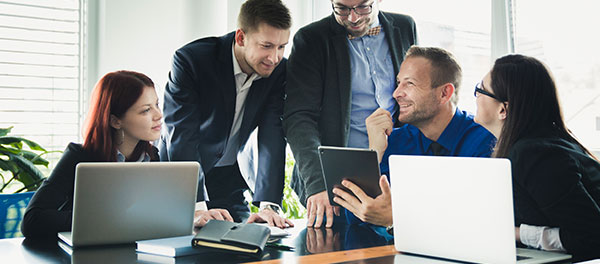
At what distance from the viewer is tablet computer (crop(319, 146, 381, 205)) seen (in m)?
1.95

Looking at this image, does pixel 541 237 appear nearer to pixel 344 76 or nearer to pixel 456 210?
pixel 456 210

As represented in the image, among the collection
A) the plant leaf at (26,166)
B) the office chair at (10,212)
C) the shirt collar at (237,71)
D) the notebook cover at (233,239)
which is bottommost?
the office chair at (10,212)

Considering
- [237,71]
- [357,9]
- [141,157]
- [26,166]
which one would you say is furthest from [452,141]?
[26,166]

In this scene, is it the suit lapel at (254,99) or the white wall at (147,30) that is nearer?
the suit lapel at (254,99)

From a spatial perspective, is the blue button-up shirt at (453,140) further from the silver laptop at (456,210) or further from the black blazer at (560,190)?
the silver laptop at (456,210)

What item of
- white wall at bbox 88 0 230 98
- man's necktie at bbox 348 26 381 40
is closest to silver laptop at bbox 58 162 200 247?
man's necktie at bbox 348 26 381 40

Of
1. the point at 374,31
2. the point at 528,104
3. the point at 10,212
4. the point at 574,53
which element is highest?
the point at 374,31

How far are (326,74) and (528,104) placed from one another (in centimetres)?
111

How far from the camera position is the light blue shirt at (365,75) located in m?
2.85

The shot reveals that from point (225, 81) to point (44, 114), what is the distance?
180 cm

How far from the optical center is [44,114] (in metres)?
3.89

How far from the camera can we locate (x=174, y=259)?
5.17ft

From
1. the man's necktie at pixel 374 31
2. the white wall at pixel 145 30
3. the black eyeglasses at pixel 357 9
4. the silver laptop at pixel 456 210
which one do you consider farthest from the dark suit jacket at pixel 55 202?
the white wall at pixel 145 30

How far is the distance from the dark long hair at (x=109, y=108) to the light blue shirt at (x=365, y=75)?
1.02m
